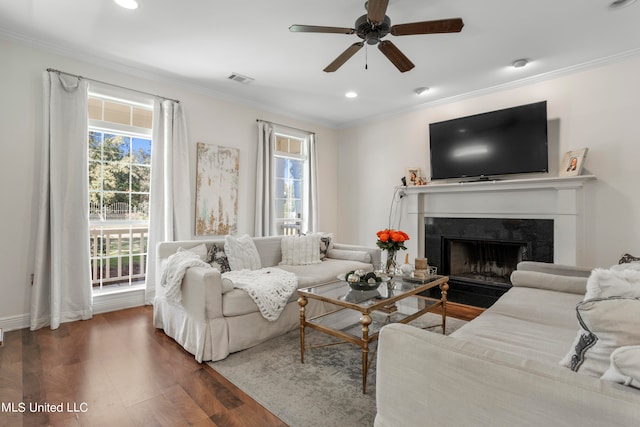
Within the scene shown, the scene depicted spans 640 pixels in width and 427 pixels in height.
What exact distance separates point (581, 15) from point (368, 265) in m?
2.99

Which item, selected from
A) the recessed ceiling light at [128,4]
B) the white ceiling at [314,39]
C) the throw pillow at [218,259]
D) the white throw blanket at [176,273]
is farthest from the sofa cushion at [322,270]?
the recessed ceiling light at [128,4]

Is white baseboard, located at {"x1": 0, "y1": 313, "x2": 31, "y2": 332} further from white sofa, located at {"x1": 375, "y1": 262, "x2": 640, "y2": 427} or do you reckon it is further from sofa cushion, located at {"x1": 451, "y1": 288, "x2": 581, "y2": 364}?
sofa cushion, located at {"x1": 451, "y1": 288, "x2": 581, "y2": 364}

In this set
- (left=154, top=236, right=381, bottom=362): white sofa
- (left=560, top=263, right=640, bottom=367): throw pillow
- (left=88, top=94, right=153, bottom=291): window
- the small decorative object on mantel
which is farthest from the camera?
(left=88, top=94, right=153, bottom=291): window

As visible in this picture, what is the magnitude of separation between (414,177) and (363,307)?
123 inches

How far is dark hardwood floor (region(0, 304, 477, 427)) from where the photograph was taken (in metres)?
1.67

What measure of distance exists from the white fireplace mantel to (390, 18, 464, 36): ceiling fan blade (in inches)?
90.5

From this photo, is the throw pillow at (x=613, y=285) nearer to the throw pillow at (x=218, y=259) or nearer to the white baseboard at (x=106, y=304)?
the throw pillow at (x=218, y=259)

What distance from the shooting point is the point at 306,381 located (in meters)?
2.02

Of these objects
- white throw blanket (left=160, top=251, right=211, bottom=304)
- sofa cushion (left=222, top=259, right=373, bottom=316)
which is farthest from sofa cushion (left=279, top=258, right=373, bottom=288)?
white throw blanket (left=160, top=251, right=211, bottom=304)

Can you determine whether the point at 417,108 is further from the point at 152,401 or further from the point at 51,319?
the point at 51,319

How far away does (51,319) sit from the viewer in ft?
9.57

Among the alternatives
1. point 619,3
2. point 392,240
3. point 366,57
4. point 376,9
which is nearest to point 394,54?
point 376,9

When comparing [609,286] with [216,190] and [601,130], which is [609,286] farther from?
[216,190]

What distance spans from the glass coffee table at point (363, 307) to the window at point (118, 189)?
2.54m
